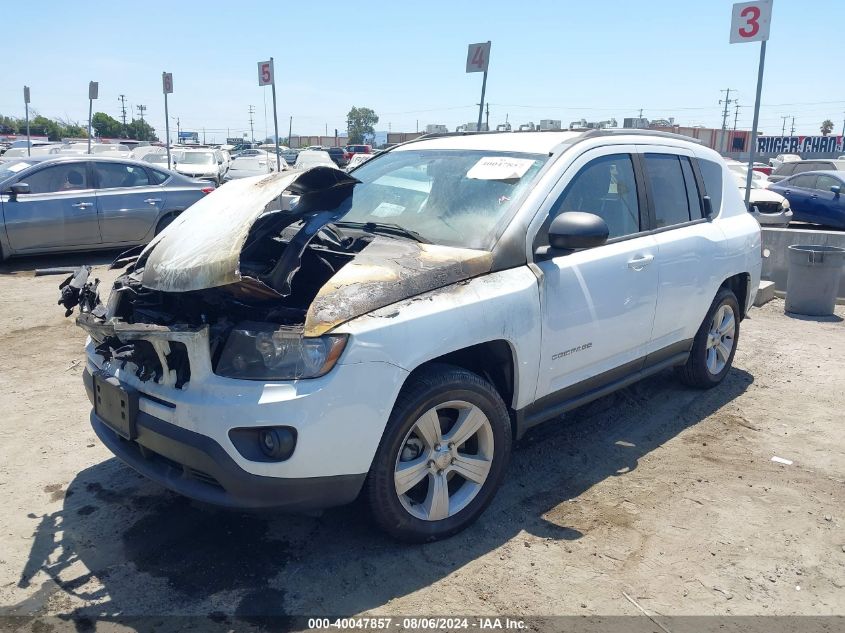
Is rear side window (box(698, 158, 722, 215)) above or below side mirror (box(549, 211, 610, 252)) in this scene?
above

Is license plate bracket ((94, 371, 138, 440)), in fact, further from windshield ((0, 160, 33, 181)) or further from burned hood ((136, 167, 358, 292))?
windshield ((0, 160, 33, 181))

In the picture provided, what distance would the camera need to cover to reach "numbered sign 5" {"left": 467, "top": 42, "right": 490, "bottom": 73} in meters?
10.7

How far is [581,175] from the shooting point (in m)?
3.98

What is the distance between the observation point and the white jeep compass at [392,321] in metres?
2.80

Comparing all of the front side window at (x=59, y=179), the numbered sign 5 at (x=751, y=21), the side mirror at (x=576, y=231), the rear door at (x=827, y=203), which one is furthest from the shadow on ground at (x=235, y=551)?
the rear door at (x=827, y=203)

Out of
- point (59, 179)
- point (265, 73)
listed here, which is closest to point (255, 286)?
point (59, 179)

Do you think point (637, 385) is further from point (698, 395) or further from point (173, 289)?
point (173, 289)

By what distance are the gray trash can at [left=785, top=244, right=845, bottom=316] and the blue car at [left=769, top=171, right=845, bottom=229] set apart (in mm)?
7994

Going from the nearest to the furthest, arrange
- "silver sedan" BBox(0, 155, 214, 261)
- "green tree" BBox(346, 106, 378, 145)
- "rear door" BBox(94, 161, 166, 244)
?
"silver sedan" BBox(0, 155, 214, 261)
"rear door" BBox(94, 161, 166, 244)
"green tree" BBox(346, 106, 378, 145)

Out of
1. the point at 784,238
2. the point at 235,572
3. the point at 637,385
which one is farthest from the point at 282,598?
the point at 784,238

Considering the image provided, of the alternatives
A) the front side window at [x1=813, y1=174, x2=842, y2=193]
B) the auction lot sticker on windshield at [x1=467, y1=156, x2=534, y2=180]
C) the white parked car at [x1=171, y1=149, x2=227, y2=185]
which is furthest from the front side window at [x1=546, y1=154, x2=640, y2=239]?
the white parked car at [x1=171, y1=149, x2=227, y2=185]

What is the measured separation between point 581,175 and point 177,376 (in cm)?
243

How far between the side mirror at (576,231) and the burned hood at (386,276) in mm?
390

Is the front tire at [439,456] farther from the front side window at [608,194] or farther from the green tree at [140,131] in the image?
the green tree at [140,131]
